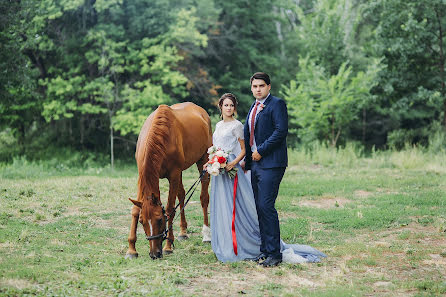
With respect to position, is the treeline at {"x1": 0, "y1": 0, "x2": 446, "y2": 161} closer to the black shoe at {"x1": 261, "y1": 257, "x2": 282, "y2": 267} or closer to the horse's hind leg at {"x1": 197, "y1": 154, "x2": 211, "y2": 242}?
the horse's hind leg at {"x1": 197, "y1": 154, "x2": 211, "y2": 242}

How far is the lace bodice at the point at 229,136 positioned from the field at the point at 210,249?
1447 mm

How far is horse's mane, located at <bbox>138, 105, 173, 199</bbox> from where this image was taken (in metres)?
5.76

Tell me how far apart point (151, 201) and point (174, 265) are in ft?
2.63

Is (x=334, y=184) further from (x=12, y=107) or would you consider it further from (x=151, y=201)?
(x=12, y=107)

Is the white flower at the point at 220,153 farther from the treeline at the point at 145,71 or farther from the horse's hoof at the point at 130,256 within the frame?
the treeline at the point at 145,71

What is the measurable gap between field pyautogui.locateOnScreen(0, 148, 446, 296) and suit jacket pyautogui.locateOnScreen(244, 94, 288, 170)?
1.28 meters

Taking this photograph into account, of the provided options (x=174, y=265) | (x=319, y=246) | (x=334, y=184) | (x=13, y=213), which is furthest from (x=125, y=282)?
(x=334, y=184)

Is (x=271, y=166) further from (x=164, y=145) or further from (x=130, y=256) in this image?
(x=130, y=256)

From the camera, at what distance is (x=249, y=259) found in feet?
19.7

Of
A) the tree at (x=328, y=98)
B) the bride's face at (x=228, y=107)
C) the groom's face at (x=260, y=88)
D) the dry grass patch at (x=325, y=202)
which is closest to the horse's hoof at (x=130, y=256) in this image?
the bride's face at (x=228, y=107)

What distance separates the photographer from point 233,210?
20.4 feet

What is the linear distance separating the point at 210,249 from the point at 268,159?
1671 millimetres

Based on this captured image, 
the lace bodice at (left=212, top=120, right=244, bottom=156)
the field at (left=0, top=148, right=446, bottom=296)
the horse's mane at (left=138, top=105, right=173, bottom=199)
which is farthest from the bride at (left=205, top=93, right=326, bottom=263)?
the horse's mane at (left=138, top=105, right=173, bottom=199)

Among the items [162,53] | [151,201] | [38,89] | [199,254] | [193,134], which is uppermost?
[162,53]
